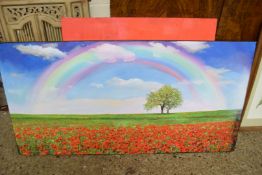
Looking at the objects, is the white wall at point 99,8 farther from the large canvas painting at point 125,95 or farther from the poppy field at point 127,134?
the poppy field at point 127,134

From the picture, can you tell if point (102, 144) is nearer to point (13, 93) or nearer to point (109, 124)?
point (109, 124)

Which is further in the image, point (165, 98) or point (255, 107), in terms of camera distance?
point (255, 107)

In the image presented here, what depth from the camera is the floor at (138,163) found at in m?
1.08

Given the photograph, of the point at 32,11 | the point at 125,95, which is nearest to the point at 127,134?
the point at 125,95

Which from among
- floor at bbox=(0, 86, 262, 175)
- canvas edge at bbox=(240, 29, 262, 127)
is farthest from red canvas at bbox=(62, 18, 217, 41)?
floor at bbox=(0, 86, 262, 175)

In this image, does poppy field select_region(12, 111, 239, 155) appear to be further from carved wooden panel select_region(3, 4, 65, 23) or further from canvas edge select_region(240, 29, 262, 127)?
carved wooden panel select_region(3, 4, 65, 23)

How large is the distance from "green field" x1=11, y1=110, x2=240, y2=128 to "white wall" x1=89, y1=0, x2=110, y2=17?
0.46 metres

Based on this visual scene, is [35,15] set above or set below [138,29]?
above

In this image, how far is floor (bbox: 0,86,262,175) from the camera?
1.08 metres

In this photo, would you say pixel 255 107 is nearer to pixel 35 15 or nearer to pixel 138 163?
pixel 138 163

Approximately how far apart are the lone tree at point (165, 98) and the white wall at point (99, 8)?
1.37 ft

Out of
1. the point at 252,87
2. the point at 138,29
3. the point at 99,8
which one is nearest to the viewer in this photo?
the point at 138,29

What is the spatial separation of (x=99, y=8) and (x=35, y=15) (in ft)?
0.91

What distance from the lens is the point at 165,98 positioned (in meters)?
1.07
